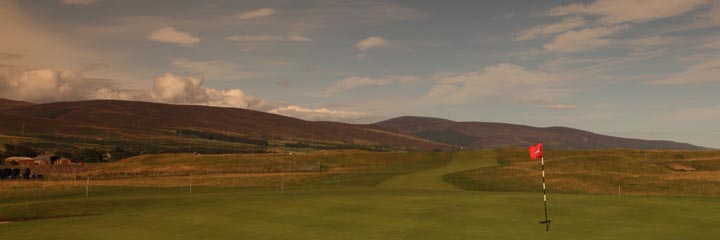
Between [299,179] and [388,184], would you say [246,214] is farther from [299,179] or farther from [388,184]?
[299,179]

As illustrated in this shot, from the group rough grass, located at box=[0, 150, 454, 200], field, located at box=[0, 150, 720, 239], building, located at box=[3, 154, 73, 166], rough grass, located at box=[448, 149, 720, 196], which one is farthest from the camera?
building, located at box=[3, 154, 73, 166]

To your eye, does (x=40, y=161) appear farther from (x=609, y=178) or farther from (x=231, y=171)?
(x=609, y=178)

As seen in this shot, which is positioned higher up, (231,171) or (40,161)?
(40,161)

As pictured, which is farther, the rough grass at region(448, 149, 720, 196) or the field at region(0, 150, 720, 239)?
the rough grass at region(448, 149, 720, 196)

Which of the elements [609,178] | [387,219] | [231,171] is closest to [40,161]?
[231,171]

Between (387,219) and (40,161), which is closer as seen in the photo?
(387,219)

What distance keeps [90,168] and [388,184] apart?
186 feet

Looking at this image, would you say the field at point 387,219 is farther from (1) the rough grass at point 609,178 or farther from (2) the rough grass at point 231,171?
(2) the rough grass at point 231,171

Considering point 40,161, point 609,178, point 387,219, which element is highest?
point 40,161

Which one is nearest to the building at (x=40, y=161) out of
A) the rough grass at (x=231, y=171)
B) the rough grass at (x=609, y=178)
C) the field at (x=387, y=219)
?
the rough grass at (x=231, y=171)

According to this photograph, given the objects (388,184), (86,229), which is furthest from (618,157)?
(86,229)

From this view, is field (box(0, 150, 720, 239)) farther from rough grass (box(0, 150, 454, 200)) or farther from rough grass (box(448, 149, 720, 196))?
rough grass (box(0, 150, 454, 200))

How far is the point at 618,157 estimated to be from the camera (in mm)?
76250

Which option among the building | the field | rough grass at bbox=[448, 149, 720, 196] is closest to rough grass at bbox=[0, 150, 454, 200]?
rough grass at bbox=[448, 149, 720, 196]
